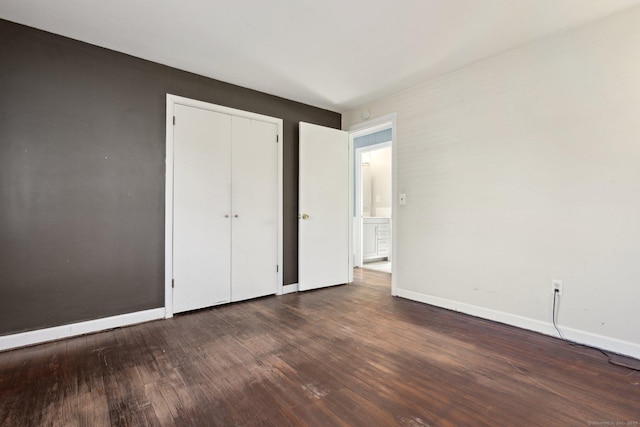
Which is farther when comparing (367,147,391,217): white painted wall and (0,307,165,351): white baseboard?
(367,147,391,217): white painted wall

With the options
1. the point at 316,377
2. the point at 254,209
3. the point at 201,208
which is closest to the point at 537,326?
the point at 316,377

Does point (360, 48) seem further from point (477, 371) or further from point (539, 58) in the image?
point (477, 371)

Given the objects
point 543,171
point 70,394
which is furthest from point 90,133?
point 543,171

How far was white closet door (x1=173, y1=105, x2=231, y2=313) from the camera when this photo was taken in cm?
301

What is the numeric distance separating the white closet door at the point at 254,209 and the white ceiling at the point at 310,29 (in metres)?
0.71

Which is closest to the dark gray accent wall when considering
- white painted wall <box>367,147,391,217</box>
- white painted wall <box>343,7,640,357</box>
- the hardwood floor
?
the hardwood floor

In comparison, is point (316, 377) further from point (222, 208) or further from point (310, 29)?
point (310, 29)

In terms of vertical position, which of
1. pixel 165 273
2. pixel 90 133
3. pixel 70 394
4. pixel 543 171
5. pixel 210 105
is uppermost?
pixel 210 105

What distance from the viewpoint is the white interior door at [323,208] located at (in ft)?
12.7

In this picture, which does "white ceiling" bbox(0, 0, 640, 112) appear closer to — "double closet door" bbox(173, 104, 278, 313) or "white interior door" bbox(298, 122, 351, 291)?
"double closet door" bbox(173, 104, 278, 313)

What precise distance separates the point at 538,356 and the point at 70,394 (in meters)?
2.94

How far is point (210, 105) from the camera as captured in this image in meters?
3.21

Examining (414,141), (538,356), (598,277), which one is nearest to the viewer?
(538,356)

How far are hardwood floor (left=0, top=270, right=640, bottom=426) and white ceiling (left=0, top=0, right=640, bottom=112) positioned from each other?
2451mm
